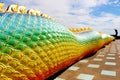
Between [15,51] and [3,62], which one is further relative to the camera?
[15,51]

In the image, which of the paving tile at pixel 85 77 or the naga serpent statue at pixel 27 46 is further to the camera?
the paving tile at pixel 85 77

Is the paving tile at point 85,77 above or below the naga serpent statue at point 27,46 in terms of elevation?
below

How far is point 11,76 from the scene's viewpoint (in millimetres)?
1558

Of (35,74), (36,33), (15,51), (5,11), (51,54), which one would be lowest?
(35,74)

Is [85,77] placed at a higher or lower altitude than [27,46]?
lower

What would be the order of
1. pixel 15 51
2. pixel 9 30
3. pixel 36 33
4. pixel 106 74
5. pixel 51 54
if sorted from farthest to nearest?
1. pixel 106 74
2. pixel 51 54
3. pixel 36 33
4. pixel 9 30
5. pixel 15 51

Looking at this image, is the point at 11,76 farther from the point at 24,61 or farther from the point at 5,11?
the point at 5,11

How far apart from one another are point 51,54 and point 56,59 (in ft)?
0.61

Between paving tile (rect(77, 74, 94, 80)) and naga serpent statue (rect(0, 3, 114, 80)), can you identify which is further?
paving tile (rect(77, 74, 94, 80))

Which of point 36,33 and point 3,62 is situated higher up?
point 36,33

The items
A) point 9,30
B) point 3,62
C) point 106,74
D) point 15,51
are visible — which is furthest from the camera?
point 106,74

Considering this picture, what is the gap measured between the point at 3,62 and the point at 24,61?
0.27 meters

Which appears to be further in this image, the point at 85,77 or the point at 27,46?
the point at 85,77

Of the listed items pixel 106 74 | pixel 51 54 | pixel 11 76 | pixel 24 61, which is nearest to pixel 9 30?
pixel 24 61
